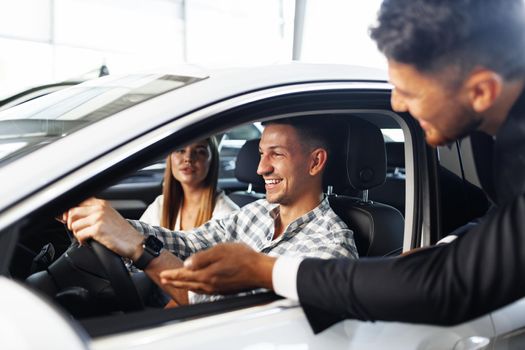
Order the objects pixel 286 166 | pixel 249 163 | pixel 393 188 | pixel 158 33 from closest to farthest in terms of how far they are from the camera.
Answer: pixel 286 166 → pixel 249 163 → pixel 393 188 → pixel 158 33

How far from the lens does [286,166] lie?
6.26ft

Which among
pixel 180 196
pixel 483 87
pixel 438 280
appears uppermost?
pixel 483 87

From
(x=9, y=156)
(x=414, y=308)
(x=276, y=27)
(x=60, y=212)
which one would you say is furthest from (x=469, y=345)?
(x=276, y=27)

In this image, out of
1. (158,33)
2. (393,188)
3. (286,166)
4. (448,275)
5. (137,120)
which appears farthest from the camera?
(158,33)

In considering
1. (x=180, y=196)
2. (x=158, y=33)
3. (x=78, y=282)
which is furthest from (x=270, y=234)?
(x=158, y=33)

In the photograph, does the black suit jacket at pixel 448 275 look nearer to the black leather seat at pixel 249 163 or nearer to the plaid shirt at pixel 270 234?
the plaid shirt at pixel 270 234

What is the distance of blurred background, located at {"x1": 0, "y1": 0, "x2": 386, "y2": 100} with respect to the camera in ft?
29.3

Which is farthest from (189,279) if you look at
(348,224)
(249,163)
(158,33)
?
(158,33)

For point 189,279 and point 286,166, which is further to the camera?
point 286,166

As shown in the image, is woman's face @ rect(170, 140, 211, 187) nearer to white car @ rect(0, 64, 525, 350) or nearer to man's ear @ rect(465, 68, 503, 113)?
white car @ rect(0, 64, 525, 350)

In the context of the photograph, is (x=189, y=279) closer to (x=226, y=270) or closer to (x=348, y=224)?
(x=226, y=270)

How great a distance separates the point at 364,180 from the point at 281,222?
1.07 ft

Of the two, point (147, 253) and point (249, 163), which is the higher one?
point (249, 163)

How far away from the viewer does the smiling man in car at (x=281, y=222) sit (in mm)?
1613
